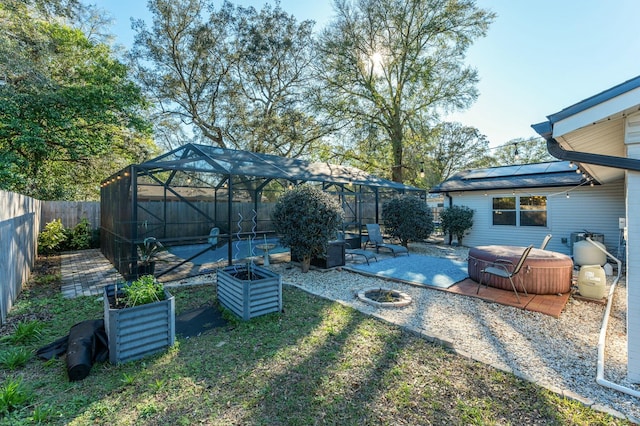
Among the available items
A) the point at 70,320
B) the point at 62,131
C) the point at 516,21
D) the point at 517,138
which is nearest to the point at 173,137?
the point at 62,131

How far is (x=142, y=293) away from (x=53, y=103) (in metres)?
8.48

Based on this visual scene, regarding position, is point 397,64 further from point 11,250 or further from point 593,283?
point 11,250

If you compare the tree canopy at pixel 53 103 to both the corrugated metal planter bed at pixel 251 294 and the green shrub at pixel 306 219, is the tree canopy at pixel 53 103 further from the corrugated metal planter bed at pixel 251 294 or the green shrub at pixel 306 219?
the corrugated metal planter bed at pixel 251 294

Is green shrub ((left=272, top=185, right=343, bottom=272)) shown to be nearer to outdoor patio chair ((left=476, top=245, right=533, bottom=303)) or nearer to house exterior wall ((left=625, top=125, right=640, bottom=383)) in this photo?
outdoor patio chair ((left=476, top=245, right=533, bottom=303))

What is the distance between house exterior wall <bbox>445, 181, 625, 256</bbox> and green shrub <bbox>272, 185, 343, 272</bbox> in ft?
23.6

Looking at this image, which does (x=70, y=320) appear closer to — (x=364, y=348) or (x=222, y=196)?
(x=364, y=348)

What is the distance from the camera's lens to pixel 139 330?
9.30 feet

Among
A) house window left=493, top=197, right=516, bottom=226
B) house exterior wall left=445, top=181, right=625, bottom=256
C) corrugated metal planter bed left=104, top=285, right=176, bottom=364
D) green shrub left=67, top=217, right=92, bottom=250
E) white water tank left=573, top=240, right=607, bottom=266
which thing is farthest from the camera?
house window left=493, top=197, right=516, bottom=226

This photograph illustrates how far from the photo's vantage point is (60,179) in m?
11.6

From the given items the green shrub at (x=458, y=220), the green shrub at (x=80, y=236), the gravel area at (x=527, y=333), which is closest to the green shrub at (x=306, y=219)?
the gravel area at (x=527, y=333)

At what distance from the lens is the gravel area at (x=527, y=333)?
8.28 feet

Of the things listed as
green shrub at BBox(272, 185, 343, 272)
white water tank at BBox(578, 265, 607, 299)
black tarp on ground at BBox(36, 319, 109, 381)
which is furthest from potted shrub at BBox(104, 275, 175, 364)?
white water tank at BBox(578, 265, 607, 299)

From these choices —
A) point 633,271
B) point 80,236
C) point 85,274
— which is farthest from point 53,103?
point 633,271

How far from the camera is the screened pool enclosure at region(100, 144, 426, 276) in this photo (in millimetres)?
5734
